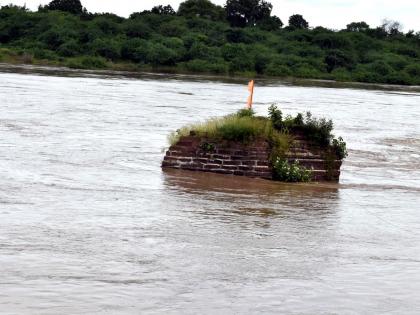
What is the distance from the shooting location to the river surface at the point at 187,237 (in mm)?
7668

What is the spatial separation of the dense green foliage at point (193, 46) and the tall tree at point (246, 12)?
9.09m

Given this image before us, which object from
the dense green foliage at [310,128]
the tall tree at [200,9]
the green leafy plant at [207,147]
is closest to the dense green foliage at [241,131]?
the green leafy plant at [207,147]

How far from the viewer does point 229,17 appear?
124312 millimetres

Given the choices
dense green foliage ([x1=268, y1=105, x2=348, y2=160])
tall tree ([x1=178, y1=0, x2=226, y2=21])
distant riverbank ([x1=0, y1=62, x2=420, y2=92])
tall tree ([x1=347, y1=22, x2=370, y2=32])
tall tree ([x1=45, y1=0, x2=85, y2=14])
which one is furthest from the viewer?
tall tree ([x1=347, y1=22, x2=370, y2=32])

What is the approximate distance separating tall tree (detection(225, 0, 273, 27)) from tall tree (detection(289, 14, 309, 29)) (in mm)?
4214

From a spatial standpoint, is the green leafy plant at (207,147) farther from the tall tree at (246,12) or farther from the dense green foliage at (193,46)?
the tall tree at (246,12)

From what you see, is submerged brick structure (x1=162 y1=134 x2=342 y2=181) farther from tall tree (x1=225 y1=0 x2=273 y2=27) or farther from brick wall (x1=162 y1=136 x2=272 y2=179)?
tall tree (x1=225 y1=0 x2=273 y2=27)

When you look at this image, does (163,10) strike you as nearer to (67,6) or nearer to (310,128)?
(67,6)

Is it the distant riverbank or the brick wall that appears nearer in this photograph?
the brick wall

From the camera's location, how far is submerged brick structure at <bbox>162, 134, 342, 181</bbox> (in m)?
15.7

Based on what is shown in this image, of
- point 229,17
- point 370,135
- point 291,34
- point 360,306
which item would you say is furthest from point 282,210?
point 229,17

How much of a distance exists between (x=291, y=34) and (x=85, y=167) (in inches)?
3573

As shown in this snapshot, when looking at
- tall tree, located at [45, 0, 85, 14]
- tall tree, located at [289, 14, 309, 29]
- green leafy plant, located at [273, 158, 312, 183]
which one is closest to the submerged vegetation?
green leafy plant, located at [273, 158, 312, 183]

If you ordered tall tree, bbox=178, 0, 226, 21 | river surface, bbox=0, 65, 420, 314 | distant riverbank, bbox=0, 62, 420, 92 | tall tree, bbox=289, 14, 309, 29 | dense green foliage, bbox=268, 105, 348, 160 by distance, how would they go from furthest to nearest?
tall tree, bbox=289, 14, 309, 29
tall tree, bbox=178, 0, 226, 21
distant riverbank, bbox=0, 62, 420, 92
dense green foliage, bbox=268, 105, 348, 160
river surface, bbox=0, 65, 420, 314
